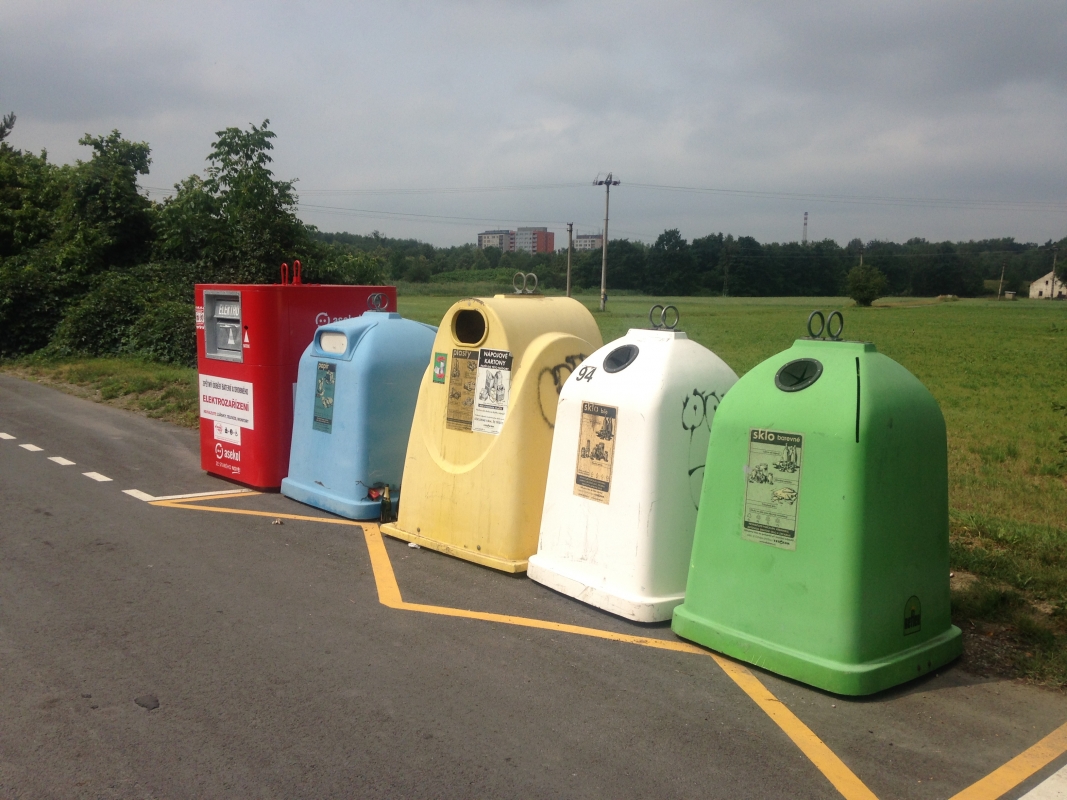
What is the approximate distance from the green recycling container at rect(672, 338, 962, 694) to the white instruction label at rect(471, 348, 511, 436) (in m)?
1.69

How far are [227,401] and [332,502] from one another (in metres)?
1.71

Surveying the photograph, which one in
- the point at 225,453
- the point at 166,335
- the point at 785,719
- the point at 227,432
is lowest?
the point at 785,719

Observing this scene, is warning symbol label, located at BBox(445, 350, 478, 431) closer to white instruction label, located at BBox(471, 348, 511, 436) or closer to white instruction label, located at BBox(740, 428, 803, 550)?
white instruction label, located at BBox(471, 348, 511, 436)

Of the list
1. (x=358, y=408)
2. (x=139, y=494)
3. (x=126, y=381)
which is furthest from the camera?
(x=126, y=381)

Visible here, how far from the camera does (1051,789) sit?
314 centimetres

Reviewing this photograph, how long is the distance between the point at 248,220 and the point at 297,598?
51.4 feet

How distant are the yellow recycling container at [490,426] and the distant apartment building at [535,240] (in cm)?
4537

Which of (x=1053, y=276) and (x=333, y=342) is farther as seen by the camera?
(x=1053, y=276)

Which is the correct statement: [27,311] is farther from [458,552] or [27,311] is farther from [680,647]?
[680,647]

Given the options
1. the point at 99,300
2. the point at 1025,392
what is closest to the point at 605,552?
the point at 1025,392

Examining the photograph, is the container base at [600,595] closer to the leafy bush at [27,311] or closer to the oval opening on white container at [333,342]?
the oval opening on white container at [333,342]

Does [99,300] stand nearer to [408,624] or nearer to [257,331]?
[257,331]

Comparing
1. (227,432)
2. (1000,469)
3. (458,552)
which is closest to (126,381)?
(227,432)

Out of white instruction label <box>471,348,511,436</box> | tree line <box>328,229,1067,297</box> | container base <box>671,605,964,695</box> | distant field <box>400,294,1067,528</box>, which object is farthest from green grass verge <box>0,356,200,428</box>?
tree line <box>328,229,1067,297</box>
